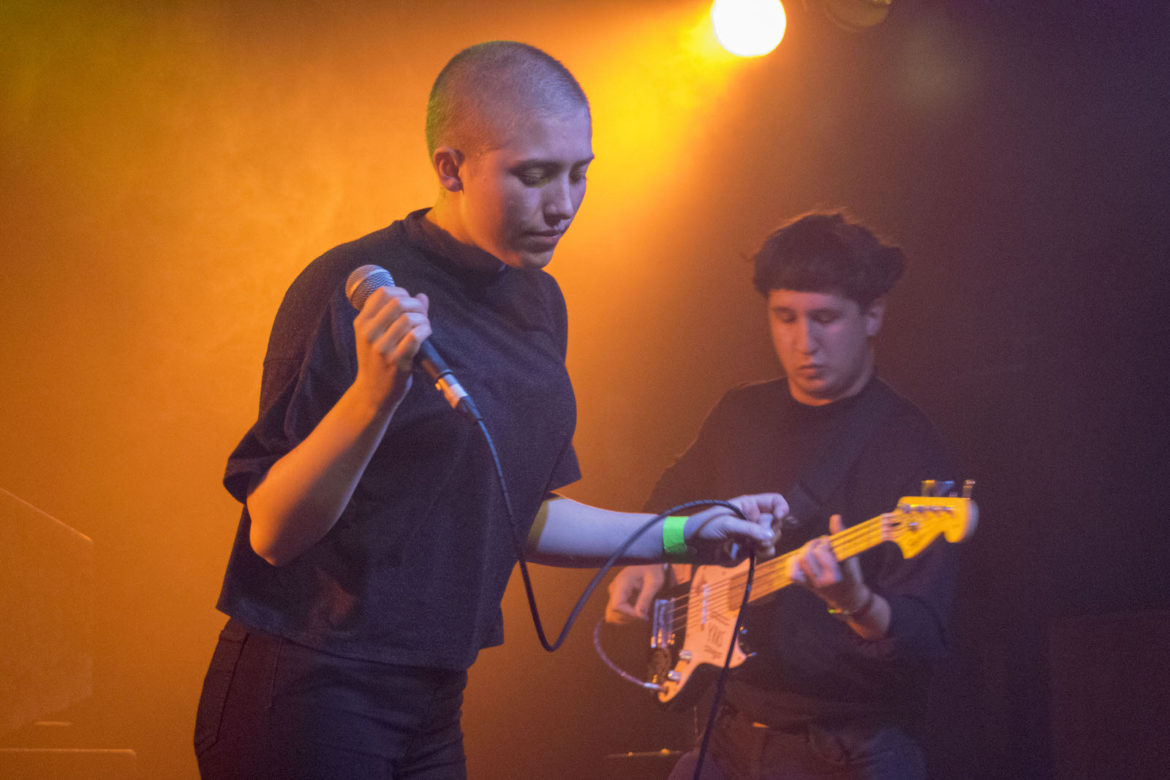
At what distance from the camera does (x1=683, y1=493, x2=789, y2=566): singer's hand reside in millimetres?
1455

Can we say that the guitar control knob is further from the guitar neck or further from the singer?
the singer

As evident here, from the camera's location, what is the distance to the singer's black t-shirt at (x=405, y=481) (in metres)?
1.19

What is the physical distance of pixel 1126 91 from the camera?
280 centimetres

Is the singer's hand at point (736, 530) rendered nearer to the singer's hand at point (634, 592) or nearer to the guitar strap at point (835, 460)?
the guitar strap at point (835, 460)

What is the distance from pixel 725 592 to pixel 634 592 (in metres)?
0.37

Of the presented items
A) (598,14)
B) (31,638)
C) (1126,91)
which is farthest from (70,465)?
(1126,91)

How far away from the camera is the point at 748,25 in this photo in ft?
10.8

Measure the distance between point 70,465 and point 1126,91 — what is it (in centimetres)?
362

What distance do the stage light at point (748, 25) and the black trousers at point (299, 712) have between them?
9.02 ft

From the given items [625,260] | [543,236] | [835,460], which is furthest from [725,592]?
[543,236]

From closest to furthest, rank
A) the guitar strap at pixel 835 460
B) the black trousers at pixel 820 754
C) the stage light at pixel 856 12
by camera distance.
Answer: the black trousers at pixel 820 754, the guitar strap at pixel 835 460, the stage light at pixel 856 12

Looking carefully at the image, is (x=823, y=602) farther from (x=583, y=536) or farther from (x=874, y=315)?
(x=583, y=536)

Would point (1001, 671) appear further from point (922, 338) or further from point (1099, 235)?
point (1099, 235)

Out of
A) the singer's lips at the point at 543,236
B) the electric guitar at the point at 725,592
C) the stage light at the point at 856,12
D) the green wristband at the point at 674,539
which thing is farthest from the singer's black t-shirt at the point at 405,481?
the stage light at the point at 856,12
